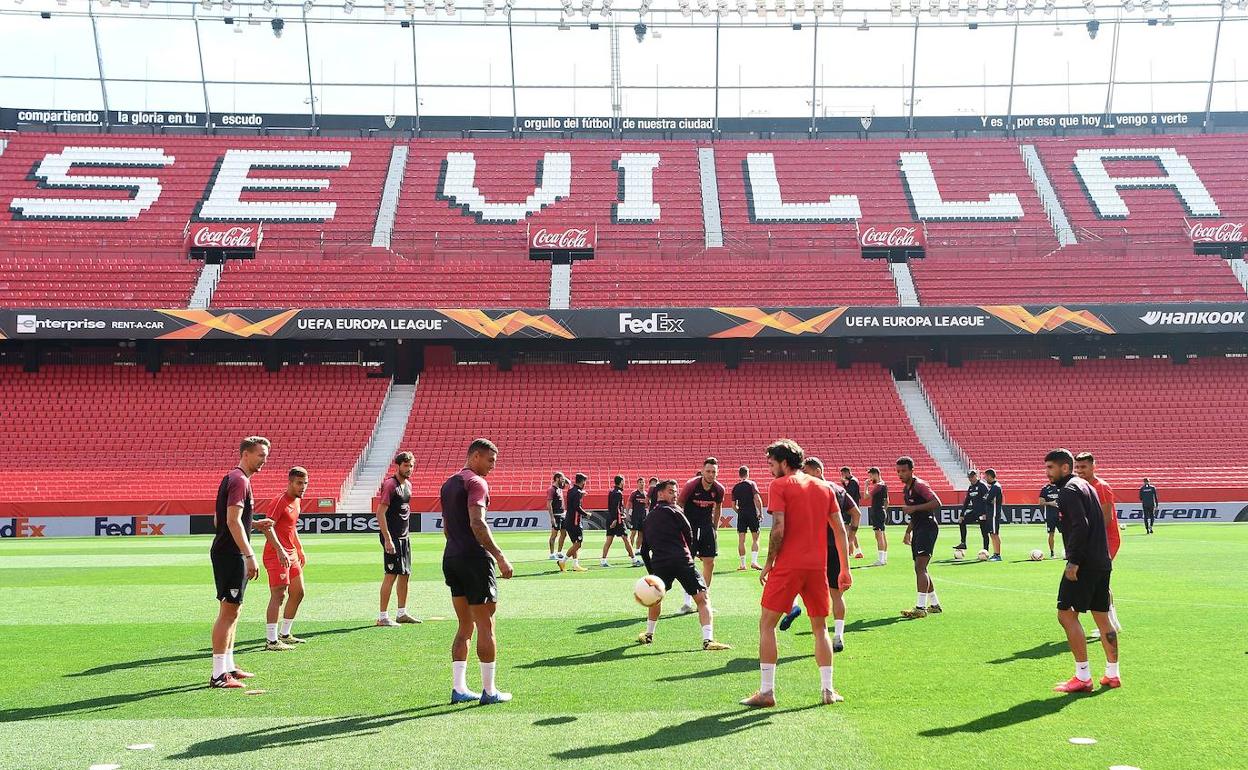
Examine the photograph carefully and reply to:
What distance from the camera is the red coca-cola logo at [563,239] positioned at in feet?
161

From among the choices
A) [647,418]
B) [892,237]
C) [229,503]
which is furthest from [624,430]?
[229,503]

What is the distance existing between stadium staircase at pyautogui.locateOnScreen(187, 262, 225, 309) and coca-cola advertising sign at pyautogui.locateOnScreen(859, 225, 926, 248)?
96.4 feet

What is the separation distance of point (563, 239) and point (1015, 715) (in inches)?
1673

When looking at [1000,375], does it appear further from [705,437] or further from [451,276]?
[451,276]

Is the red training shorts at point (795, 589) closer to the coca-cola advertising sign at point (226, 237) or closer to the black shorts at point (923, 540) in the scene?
the black shorts at point (923, 540)

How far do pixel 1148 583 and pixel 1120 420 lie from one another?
2751cm

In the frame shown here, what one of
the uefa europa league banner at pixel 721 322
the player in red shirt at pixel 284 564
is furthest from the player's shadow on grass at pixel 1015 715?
the uefa europa league banner at pixel 721 322

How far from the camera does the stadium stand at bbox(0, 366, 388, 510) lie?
38062mm

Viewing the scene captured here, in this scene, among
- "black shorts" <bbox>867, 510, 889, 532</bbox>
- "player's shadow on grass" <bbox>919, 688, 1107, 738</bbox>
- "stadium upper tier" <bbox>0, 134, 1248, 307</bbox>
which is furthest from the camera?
"stadium upper tier" <bbox>0, 134, 1248, 307</bbox>

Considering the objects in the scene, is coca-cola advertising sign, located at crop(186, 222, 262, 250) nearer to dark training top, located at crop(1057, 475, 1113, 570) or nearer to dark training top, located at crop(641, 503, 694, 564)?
dark training top, located at crop(641, 503, 694, 564)

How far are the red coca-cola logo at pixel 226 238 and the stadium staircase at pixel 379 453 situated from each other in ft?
33.6

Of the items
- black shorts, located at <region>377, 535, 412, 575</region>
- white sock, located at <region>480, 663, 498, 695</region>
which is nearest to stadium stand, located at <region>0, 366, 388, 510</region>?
black shorts, located at <region>377, 535, 412, 575</region>

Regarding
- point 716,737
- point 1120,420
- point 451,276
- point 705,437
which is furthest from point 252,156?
point 716,737

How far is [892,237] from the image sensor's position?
4959 cm
